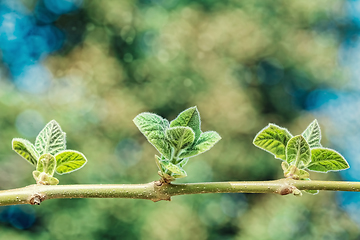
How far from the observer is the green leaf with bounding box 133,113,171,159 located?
192mm

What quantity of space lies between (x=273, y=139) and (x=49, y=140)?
14 centimetres

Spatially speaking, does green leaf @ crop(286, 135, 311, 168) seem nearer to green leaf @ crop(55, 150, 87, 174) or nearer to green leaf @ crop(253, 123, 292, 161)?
green leaf @ crop(253, 123, 292, 161)

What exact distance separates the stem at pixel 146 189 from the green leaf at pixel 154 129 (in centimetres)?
2

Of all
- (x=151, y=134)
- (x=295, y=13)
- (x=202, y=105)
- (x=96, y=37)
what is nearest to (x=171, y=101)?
(x=202, y=105)

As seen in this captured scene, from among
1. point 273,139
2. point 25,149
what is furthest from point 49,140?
point 273,139

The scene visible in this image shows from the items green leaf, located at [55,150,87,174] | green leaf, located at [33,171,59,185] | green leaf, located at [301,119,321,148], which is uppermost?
green leaf, located at [301,119,321,148]

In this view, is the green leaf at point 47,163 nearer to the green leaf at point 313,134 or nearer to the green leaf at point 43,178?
the green leaf at point 43,178

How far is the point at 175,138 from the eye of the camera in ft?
0.64

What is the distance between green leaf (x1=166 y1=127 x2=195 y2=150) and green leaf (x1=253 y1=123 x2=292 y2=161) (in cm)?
5

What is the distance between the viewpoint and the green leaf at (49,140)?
223 millimetres

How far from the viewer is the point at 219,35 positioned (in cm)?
187

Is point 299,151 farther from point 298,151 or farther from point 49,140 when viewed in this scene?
point 49,140

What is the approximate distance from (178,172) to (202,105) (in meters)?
1.57

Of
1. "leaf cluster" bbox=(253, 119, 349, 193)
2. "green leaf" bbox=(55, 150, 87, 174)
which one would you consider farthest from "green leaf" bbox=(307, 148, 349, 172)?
"green leaf" bbox=(55, 150, 87, 174)
